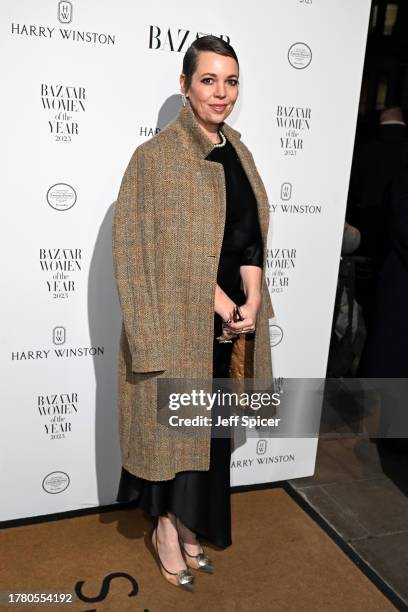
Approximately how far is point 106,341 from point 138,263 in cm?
72

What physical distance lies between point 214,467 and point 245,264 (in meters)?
0.80

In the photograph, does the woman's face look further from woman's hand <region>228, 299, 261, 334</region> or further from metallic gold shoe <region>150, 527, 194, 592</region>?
metallic gold shoe <region>150, 527, 194, 592</region>

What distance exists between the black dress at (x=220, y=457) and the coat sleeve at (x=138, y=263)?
272 millimetres

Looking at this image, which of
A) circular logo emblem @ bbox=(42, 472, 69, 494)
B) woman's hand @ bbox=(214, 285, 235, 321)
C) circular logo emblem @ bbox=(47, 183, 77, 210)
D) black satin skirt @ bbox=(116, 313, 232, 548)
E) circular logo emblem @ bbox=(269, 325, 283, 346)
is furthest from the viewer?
circular logo emblem @ bbox=(269, 325, 283, 346)

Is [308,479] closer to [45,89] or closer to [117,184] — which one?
[117,184]

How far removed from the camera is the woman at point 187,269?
216cm

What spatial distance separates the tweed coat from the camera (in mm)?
2166

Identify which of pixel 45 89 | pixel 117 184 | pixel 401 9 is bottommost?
pixel 117 184

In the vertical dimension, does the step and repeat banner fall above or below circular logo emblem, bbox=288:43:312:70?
below

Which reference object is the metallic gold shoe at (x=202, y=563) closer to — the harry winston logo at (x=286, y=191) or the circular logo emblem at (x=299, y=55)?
the harry winston logo at (x=286, y=191)

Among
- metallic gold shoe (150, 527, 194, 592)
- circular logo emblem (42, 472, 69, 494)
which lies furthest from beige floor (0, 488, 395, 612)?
circular logo emblem (42, 472, 69, 494)

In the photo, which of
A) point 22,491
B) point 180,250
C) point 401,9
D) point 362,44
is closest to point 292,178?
point 362,44

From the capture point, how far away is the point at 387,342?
144 inches

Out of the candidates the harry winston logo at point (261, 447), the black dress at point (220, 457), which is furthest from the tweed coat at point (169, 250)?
the harry winston logo at point (261, 447)
